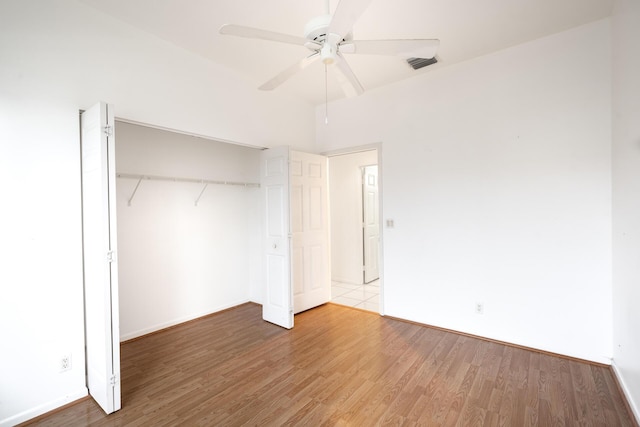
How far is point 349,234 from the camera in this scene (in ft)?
18.2

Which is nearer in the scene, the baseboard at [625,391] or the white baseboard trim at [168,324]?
the baseboard at [625,391]

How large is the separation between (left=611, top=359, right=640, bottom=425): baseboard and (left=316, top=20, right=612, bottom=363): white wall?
0.51 feet

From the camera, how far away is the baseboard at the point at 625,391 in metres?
1.90

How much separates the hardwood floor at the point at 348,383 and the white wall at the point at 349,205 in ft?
7.13

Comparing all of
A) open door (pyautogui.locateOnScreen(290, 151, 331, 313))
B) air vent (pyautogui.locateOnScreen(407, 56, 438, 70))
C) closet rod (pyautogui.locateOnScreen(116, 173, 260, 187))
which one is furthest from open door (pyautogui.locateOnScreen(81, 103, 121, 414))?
air vent (pyautogui.locateOnScreen(407, 56, 438, 70))

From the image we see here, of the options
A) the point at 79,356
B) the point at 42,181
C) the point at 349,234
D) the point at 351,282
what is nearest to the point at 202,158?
the point at 42,181

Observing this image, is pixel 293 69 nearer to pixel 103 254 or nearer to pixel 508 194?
pixel 103 254

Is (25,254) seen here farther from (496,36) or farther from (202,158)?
(496,36)

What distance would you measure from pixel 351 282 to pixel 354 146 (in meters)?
2.67

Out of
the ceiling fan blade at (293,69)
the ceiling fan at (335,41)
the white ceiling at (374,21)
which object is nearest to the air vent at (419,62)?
the white ceiling at (374,21)

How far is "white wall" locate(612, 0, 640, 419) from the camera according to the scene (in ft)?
6.36

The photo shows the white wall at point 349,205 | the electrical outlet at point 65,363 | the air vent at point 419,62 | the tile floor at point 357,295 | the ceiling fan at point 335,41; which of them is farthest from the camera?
the white wall at point 349,205

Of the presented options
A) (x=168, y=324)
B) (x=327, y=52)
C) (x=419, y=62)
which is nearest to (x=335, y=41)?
(x=327, y=52)

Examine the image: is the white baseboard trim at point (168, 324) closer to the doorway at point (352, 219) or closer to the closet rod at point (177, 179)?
the closet rod at point (177, 179)
